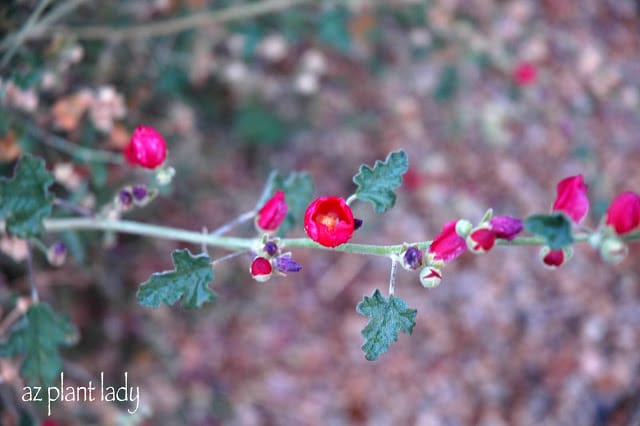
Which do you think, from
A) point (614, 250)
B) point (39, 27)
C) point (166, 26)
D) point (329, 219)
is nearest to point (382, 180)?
point (329, 219)

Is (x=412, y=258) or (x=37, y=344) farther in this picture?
(x=37, y=344)

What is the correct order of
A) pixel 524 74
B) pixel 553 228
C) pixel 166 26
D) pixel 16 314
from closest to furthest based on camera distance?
1. pixel 553 228
2. pixel 16 314
3. pixel 166 26
4. pixel 524 74

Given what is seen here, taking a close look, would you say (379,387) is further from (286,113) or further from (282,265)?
(282,265)

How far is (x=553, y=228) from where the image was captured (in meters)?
0.84

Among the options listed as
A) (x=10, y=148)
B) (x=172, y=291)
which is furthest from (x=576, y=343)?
(x=10, y=148)

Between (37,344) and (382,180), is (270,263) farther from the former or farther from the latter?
(37,344)

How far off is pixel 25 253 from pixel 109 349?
2.62ft

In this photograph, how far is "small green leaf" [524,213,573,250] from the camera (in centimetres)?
84

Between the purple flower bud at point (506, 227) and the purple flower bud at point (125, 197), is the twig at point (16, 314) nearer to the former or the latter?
the purple flower bud at point (125, 197)

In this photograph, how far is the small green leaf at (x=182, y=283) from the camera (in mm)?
1030

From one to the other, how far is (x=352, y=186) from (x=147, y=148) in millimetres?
1599

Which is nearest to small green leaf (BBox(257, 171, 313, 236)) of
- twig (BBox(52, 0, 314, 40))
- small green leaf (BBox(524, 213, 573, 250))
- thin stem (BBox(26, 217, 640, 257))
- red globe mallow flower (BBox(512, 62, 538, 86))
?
thin stem (BBox(26, 217, 640, 257))

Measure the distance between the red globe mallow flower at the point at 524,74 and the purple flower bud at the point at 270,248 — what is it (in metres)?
1.54

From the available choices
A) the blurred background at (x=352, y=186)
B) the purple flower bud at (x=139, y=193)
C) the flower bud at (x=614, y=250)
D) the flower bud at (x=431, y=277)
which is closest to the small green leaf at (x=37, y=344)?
the purple flower bud at (x=139, y=193)
